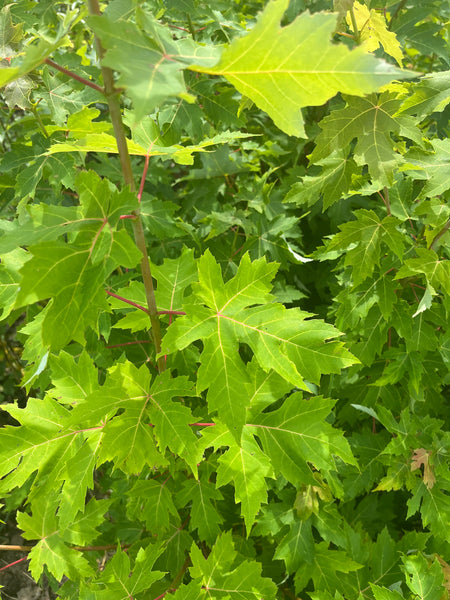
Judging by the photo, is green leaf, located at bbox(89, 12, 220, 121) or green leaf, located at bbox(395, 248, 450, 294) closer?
green leaf, located at bbox(89, 12, 220, 121)

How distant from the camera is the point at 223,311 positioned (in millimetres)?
983

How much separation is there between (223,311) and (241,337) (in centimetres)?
7

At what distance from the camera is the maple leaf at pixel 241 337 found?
Answer: 89 centimetres

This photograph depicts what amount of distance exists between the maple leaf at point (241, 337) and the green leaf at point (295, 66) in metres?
0.42

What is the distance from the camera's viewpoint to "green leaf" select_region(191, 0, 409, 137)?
56 cm

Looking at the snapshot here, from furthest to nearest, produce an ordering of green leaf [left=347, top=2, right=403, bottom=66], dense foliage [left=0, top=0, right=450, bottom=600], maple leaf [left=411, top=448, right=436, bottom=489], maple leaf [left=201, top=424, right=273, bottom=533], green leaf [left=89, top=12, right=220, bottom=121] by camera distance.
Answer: maple leaf [left=411, top=448, right=436, bottom=489] < green leaf [left=347, top=2, right=403, bottom=66] < maple leaf [left=201, top=424, right=273, bottom=533] < dense foliage [left=0, top=0, right=450, bottom=600] < green leaf [left=89, top=12, right=220, bottom=121]

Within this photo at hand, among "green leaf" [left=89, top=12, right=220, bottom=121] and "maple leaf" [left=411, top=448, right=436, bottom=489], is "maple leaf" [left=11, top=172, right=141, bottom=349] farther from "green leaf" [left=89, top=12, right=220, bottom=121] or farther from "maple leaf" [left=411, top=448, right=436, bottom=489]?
"maple leaf" [left=411, top=448, right=436, bottom=489]

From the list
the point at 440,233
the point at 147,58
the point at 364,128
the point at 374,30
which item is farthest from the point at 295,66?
the point at 440,233

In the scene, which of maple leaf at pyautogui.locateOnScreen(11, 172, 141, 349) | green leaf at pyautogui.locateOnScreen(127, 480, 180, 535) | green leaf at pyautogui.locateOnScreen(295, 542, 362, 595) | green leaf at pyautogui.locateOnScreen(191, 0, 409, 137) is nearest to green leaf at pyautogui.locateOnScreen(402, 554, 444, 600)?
green leaf at pyautogui.locateOnScreen(295, 542, 362, 595)

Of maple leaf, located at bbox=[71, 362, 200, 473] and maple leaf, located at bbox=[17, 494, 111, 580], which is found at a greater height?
maple leaf, located at bbox=[71, 362, 200, 473]

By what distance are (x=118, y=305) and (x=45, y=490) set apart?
17.6 inches

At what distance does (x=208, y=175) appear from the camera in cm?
198

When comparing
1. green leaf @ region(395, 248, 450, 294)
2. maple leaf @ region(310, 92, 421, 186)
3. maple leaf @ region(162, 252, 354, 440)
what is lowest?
green leaf @ region(395, 248, 450, 294)

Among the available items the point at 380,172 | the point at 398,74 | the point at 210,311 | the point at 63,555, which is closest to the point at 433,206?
the point at 380,172
